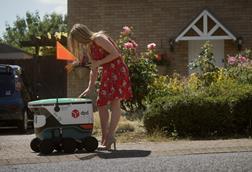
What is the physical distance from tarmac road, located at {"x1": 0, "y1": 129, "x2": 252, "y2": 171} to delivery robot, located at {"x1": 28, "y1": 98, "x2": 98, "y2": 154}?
0.48ft

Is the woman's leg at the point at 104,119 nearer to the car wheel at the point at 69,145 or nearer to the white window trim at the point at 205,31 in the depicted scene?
the car wheel at the point at 69,145

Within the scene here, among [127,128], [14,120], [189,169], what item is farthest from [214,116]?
[14,120]

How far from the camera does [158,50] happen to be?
20.2m

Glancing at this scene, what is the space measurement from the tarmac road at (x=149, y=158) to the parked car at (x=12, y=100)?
153 inches

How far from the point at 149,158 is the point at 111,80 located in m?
1.41

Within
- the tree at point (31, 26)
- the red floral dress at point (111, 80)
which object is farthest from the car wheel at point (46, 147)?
the tree at point (31, 26)

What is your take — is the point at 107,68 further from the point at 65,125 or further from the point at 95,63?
the point at 65,125

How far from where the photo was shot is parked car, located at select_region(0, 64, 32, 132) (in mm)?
13891

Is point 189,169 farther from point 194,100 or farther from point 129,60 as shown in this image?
point 129,60

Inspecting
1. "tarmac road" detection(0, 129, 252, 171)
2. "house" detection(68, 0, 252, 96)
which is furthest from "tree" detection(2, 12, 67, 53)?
"tarmac road" detection(0, 129, 252, 171)

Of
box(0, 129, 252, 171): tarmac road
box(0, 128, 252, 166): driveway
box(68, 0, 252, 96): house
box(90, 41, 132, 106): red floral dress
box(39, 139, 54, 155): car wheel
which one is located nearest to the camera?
box(0, 129, 252, 171): tarmac road

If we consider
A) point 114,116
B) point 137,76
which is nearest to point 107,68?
point 114,116

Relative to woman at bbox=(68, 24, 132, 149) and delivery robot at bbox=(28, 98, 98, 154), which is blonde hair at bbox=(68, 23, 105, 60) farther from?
delivery robot at bbox=(28, 98, 98, 154)

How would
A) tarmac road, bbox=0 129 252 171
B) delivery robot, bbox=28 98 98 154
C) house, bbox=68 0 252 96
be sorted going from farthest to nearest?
house, bbox=68 0 252 96 → delivery robot, bbox=28 98 98 154 → tarmac road, bbox=0 129 252 171
